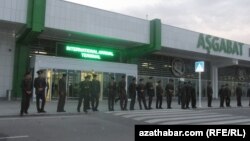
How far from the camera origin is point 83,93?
15523 mm

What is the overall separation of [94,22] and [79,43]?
265cm

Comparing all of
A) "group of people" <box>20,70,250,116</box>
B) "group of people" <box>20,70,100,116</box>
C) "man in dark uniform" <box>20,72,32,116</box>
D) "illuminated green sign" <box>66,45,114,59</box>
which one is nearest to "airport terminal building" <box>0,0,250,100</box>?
"illuminated green sign" <box>66,45,114,59</box>

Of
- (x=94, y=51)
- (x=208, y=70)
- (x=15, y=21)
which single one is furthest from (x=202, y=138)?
(x=208, y=70)

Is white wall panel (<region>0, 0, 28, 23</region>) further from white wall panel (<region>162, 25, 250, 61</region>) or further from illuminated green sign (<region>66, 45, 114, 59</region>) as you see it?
white wall panel (<region>162, 25, 250, 61</region>)

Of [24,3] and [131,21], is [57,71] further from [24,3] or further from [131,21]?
[131,21]

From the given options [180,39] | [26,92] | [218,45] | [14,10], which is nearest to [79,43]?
[14,10]

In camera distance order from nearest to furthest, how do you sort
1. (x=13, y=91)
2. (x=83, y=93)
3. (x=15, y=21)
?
(x=83, y=93)
(x=15, y=21)
(x=13, y=91)

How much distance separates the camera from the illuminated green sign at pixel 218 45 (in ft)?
103

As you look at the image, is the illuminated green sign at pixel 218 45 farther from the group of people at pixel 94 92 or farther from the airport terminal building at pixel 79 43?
the group of people at pixel 94 92

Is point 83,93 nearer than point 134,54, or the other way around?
point 83,93

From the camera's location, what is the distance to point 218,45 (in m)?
32.5

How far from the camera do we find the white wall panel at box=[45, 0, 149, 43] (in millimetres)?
21688

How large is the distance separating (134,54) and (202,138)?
2214 cm

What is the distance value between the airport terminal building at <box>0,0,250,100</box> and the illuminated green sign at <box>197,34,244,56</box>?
10 centimetres
